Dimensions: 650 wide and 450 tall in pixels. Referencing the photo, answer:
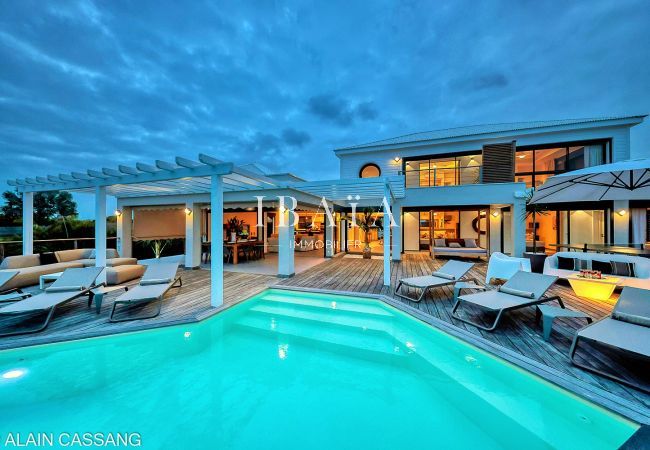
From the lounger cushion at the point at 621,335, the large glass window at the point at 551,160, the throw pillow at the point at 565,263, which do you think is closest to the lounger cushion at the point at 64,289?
the lounger cushion at the point at 621,335

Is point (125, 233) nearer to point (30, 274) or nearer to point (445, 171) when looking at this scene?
point (30, 274)

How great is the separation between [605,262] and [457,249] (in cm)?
549

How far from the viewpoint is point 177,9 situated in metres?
9.41

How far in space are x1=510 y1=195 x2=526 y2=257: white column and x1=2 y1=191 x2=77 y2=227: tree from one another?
97.1 ft

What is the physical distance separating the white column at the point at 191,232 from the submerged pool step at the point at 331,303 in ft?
16.9

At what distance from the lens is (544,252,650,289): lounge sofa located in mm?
5664

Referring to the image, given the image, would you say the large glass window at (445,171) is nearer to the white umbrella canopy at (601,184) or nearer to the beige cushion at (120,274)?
the white umbrella canopy at (601,184)

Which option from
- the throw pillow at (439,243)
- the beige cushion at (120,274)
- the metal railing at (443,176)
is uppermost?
the metal railing at (443,176)

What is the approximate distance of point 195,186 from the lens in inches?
328

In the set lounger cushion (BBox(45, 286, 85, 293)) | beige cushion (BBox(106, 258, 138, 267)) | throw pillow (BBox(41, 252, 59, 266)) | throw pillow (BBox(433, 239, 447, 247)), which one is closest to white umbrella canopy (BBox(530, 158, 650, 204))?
throw pillow (BBox(433, 239, 447, 247))

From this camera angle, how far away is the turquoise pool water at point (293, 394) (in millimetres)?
2482

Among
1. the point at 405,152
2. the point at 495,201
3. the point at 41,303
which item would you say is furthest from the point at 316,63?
the point at 41,303

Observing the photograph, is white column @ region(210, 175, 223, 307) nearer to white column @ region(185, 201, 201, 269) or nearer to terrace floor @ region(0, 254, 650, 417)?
terrace floor @ region(0, 254, 650, 417)

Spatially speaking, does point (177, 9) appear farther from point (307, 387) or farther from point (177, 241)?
point (307, 387)
